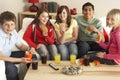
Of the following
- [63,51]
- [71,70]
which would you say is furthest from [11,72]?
[63,51]

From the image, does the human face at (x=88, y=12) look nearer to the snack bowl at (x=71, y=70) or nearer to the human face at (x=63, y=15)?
the human face at (x=63, y=15)

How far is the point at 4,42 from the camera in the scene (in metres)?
2.83

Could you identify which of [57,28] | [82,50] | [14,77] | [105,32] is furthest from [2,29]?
[105,32]

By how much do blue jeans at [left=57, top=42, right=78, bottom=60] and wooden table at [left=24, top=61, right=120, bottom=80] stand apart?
0.62 meters

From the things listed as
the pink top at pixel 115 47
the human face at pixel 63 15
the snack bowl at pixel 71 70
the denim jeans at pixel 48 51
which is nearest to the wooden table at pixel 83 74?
the snack bowl at pixel 71 70

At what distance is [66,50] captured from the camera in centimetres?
335

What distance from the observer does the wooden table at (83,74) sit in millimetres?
2395

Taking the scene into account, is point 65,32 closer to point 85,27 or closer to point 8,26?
point 85,27

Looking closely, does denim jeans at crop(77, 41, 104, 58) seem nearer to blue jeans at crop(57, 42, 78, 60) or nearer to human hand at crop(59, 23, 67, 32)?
blue jeans at crop(57, 42, 78, 60)

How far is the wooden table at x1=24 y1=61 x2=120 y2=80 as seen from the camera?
7.86 ft

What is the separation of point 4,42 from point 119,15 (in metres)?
1.31

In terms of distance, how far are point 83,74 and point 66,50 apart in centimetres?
91

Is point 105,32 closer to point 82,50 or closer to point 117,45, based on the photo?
point 82,50

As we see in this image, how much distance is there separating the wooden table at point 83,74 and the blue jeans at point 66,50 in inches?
24.3
